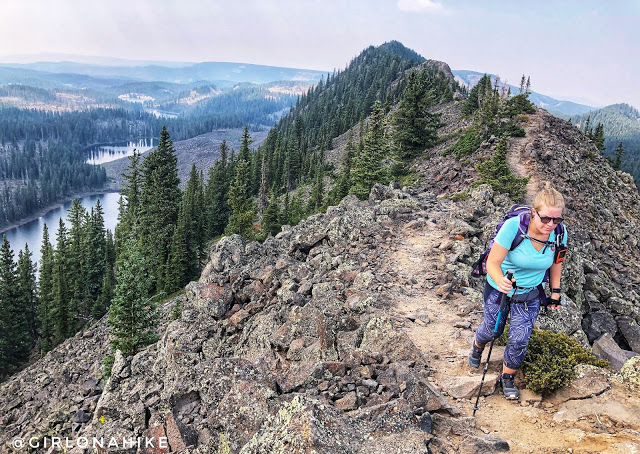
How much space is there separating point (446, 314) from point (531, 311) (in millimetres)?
4058

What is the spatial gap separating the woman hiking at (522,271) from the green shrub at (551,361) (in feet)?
1.01

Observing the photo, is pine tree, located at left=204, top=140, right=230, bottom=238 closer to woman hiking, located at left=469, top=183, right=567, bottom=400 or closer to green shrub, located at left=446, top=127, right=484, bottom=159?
green shrub, located at left=446, top=127, right=484, bottom=159

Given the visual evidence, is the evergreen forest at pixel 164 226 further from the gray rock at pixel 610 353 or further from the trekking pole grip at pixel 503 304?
the trekking pole grip at pixel 503 304

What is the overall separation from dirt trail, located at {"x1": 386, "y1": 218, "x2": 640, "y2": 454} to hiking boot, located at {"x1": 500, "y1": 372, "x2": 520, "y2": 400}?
0.12 meters

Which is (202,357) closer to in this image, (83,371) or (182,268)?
(83,371)

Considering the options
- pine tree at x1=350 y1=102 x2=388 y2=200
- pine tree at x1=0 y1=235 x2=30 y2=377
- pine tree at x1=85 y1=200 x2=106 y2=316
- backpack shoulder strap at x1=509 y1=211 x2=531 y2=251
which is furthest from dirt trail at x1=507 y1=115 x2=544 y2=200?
pine tree at x1=85 y1=200 x2=106 y2=316

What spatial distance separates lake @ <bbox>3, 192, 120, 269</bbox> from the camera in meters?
113

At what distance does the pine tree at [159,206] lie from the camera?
42312 mm

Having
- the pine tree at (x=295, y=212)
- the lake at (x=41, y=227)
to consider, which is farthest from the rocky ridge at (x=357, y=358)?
the lake at (x=41, y=227)

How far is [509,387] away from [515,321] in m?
1.17

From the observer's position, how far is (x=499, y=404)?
6715mm

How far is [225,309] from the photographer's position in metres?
12.9

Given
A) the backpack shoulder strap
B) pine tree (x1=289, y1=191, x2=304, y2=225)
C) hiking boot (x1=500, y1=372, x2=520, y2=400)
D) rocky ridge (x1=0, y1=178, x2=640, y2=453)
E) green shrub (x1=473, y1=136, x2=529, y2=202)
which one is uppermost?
the backpack shoulder strap

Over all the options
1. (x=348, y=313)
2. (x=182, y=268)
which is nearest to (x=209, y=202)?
(x=182, y=268)
